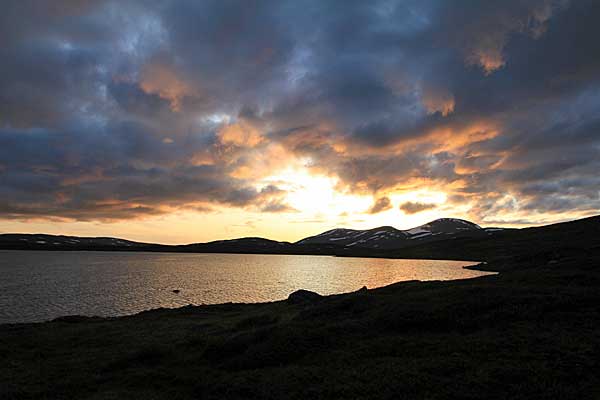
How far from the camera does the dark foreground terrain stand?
18.0 m

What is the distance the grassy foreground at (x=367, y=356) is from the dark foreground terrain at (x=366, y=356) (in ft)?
0.26

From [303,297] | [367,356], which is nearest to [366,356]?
[367,356]

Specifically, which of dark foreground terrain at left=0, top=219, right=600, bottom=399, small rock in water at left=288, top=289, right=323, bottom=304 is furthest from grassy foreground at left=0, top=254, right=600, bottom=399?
small rock in water at left=288, top=289, right=323, bottom=304

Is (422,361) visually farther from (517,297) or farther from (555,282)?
(555,282)

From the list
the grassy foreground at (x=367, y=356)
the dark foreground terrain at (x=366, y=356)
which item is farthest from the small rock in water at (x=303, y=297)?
the dark foreground terrain at (x=366, y=356)

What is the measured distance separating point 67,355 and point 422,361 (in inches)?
1155

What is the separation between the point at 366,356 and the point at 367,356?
0.07 meters

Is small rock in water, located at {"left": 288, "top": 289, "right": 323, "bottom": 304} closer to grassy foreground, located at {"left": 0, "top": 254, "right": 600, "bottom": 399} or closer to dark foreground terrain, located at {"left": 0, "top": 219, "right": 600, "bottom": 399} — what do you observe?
grassy foreground, located at {"left": 0, "top": 254, "right": 600, "bottom": 399}

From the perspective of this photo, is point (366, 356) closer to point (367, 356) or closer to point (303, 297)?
point (367, 356)

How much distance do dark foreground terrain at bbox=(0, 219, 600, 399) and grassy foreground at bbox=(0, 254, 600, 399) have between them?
0.26 feet

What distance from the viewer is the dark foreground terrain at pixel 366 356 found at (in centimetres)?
1803

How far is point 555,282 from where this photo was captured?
39500 mm

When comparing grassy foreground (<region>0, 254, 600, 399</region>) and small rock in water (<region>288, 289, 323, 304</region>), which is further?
small rock in water (<region>288, 289, 323, 304</region>)

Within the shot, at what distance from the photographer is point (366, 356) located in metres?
23.2
